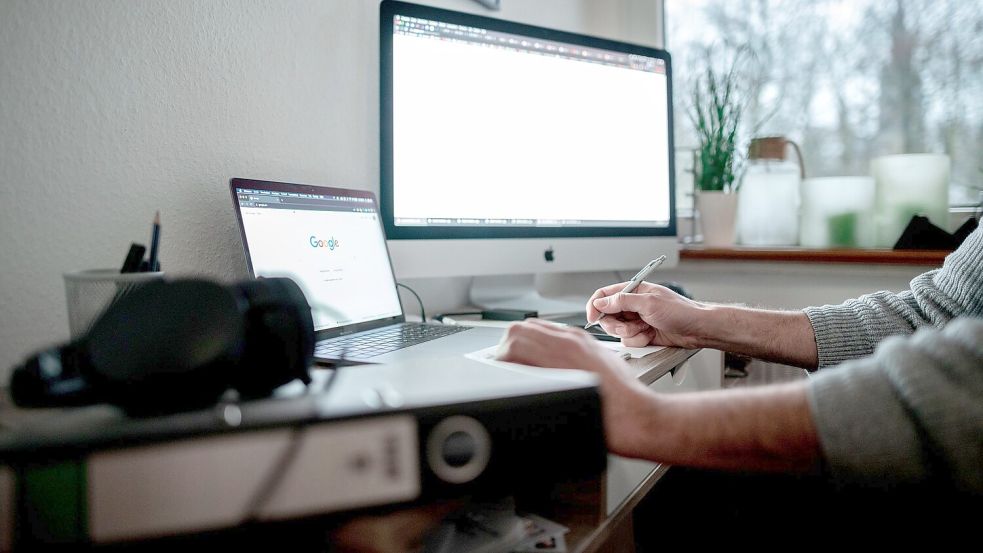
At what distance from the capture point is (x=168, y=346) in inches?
13.4

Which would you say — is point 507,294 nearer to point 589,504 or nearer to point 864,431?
point 589,504

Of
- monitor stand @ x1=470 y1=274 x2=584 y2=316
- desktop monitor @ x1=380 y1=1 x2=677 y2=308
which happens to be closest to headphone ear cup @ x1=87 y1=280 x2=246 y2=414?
desktop monitor @ x1=380 y1=1 x2=677 y2=308

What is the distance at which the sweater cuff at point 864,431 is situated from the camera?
41 cm

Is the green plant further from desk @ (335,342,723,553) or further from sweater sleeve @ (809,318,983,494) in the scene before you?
sweater sleeve @ (809,318,983,494)

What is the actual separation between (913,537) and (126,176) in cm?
83

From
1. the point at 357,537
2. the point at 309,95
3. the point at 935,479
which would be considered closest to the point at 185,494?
the point at 357,537

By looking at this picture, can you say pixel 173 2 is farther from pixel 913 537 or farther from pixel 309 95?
pixel 913 537

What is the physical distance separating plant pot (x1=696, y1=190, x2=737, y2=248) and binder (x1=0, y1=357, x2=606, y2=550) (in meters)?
1.35

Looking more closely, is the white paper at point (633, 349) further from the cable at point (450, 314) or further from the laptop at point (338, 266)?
the cable at point (450, 314)

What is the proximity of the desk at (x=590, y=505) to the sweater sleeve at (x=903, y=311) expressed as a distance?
0.65 ft

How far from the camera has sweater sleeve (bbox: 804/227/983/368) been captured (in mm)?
812

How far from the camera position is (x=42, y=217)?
64cm

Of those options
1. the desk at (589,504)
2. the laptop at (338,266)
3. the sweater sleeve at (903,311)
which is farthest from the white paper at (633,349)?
the sweater sleeve at (903,311)

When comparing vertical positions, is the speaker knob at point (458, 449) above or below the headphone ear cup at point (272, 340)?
below
